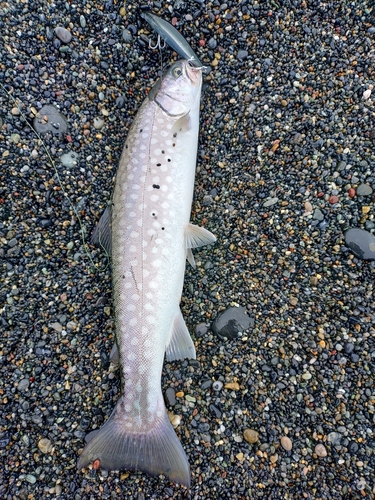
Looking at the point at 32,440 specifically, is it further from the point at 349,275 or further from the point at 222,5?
the point at 222,5

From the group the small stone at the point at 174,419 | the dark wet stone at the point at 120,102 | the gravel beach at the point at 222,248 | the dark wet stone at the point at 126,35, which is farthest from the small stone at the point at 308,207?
the dark wet stone at the point at 126,35

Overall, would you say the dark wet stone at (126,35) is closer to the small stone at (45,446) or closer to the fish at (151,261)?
the fish at (151,261)

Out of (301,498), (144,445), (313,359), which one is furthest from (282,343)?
(144,445)

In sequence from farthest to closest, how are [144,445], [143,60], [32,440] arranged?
1. [143,60]
2. [32,440]
3. [144,445]

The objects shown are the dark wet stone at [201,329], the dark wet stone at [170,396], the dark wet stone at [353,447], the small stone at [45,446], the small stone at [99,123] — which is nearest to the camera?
the dark wet stone at [353,447]

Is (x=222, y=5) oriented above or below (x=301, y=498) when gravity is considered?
above

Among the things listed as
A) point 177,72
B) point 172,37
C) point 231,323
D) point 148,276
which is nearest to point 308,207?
point 231,323

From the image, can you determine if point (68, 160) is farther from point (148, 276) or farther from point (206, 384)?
point (206, 384)
